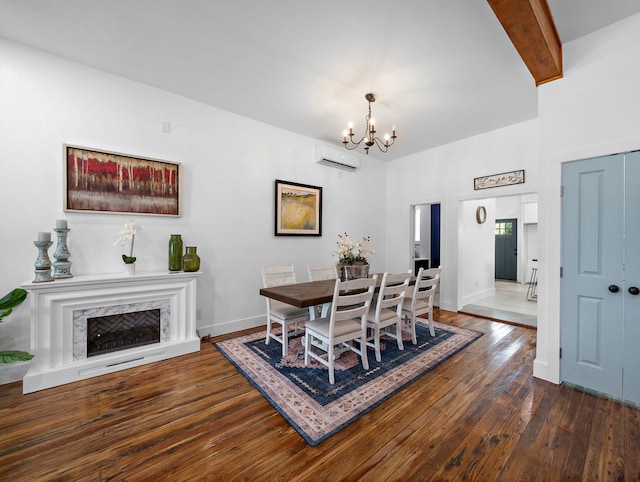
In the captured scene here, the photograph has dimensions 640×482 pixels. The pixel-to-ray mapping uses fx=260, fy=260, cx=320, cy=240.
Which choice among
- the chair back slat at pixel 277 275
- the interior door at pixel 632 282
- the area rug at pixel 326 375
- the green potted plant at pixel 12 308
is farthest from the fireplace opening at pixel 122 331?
the interior door at pixel 632 282

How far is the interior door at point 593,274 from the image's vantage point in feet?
7.00

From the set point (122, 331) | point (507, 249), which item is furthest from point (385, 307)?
point (507, 249)

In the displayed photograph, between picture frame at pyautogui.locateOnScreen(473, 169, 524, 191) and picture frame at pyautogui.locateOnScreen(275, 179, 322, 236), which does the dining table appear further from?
picture frame at pyautogui.locateOnScreen(473, 169, 524, 191)

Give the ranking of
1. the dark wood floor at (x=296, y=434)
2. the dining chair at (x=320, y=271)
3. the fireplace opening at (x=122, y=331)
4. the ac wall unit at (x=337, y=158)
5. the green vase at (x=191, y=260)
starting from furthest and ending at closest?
the ac wall unit at (x=337, y=158) → the dining chair at (x=320, y=271) → the green vase at (x=191, y=260) → the fireplace opening at (x=122, y=331) → the dark wood floor at (x=296, y=434)

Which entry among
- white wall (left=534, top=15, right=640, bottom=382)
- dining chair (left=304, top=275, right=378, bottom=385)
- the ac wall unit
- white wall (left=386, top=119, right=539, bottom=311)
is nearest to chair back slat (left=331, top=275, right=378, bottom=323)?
dining chair (left=304, top=275, right=378, bottom=385)

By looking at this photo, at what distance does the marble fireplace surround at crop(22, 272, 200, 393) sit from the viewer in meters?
2.24

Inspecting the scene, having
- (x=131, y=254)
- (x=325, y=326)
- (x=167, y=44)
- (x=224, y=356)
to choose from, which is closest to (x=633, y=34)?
(x=325, y=326)

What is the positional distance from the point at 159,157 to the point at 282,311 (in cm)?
234

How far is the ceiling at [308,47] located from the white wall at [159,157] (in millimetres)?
255

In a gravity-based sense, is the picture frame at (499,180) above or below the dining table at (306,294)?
above

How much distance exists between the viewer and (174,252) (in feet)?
9.88

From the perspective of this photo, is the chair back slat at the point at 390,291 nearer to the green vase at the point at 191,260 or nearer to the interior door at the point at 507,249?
the green vase at the point at 191,260

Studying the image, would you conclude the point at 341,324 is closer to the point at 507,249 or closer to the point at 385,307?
the point at 385,307

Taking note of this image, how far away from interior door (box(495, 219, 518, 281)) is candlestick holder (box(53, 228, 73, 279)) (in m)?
9.84
